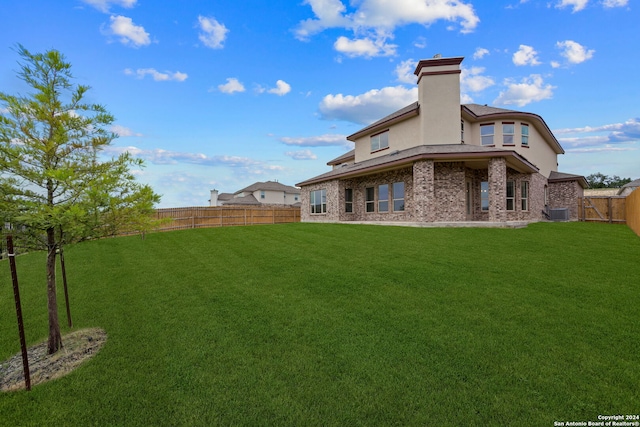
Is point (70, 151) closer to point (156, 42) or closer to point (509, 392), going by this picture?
point (509, 392)

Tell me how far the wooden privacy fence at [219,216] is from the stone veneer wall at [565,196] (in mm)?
21467

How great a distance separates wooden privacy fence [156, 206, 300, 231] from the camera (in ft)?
60.3

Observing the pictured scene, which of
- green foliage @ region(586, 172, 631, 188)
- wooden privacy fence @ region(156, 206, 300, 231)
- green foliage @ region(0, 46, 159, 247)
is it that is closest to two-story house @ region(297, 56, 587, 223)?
wooden privacy fence @ region(156, 206, 300, 231)

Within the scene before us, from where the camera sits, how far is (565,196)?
23.0m

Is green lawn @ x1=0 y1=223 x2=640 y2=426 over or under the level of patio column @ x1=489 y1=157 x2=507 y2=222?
under

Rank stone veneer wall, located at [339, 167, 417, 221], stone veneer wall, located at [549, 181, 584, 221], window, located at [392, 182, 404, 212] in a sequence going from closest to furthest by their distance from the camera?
stone veneer wall, located at [339, 167, 417, 221]
window, located at [392, 182, 404, 212]
stone veneer wall, located at [549, 181, 584, 221]

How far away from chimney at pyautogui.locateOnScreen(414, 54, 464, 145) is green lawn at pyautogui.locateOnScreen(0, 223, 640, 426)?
1045 centimetres

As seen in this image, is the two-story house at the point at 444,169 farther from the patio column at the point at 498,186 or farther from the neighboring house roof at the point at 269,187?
the neighboring house roof at the point at 269,187

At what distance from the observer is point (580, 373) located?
9.96 ft

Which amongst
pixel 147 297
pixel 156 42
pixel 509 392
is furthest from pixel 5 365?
pixel 156 42

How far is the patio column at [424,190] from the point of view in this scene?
14.2m

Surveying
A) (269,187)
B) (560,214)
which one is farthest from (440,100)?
(269,187)

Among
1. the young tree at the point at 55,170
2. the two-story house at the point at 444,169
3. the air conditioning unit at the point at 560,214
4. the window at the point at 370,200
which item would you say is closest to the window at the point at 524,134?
the two-story house at the point at 444,169

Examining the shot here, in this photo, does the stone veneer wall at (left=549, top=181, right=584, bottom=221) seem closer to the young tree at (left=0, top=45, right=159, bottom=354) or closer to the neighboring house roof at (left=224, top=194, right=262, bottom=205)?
the young tree at (left=0, top=45, right=159, bottom=354)
